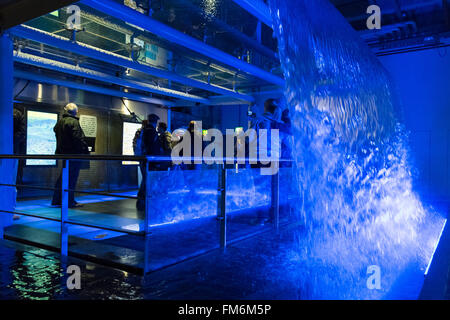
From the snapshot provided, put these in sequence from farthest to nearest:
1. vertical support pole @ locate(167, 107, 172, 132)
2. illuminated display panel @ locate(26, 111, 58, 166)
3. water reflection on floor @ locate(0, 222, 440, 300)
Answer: vertical support pole @ locate(167, 107, 172, 132) < illuminated display panel @ locate(26, 111, 58, 166) < water reflection on floor @ locate(0, 222, 440, 300)

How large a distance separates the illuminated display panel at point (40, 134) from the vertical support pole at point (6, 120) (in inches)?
112

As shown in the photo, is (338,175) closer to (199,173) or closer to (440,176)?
(199,173)

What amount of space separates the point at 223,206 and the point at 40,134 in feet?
17.5

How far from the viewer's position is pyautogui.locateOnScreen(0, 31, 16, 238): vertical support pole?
3.97 m

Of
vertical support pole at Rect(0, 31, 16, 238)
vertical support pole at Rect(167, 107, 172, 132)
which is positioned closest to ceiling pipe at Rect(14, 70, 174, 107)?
vertical support pole at Rect(167, 107, 172, 132)

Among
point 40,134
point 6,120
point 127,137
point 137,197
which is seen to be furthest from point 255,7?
point 127,137

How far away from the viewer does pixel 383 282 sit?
8.52 ft

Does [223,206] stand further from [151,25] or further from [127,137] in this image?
[127,137]

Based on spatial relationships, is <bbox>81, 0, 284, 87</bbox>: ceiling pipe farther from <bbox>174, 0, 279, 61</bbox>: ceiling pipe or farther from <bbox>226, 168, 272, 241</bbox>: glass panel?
<bbox>226, 168, 272, 241</bbox>: glass panel

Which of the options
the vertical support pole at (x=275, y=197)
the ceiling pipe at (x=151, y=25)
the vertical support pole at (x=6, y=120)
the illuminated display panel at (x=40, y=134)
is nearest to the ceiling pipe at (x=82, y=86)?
the illuminated display panel at (x=40, y=134)

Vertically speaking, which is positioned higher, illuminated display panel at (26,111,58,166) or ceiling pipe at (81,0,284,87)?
ceiling pipe at (81,0,284,87)

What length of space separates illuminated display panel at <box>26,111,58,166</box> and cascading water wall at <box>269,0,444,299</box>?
18.1ft

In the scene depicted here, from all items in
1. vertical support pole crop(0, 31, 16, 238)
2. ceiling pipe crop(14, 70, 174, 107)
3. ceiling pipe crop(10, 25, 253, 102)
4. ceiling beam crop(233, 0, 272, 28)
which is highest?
ceiling beam crop(233, 0, 272, 28)
